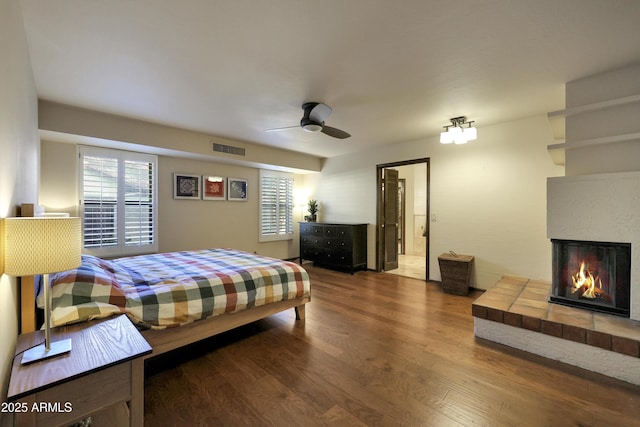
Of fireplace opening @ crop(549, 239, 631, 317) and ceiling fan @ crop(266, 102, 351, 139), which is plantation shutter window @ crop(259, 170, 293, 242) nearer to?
ceiling fan @ crop(266, 102, 351, 139)

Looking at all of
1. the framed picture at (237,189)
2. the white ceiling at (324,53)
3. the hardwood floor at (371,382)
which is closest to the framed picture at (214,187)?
the framed picture at (237,189)

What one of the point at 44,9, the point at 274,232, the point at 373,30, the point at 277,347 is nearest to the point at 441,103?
the point at 373,30

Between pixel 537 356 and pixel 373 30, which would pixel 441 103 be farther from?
pixel 537 356

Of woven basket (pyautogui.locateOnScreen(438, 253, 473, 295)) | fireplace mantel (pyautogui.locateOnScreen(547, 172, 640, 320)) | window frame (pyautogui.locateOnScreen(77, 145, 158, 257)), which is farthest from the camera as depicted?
woven basket (pyautogui.locateOnScreen(438, 253, 473, 295))

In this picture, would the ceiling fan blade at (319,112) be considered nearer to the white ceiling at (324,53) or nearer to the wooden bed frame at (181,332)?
the white ceiling at (324,53)

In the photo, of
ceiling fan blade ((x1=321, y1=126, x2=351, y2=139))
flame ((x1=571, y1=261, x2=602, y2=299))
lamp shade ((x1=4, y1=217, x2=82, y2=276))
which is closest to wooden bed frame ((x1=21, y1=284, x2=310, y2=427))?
lamp shade ((x1=4, y1=217, x2=82, y2=276))

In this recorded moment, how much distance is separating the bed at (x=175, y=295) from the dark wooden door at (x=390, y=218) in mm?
2970

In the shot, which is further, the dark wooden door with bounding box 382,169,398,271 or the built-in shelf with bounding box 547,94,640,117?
the dark wooden door with bounding box 382,169,398,271

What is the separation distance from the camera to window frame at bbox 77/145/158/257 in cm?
373

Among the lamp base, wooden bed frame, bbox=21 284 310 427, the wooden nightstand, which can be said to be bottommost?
wooden bed frame, bbox=21 284 310 427

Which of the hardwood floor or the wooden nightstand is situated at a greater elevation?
the wooden nightstand

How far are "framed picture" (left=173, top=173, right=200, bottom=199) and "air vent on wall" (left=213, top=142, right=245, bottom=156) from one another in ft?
2.46

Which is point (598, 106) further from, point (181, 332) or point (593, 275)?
point (181, 332)

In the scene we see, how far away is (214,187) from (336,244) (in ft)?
8.62
